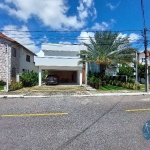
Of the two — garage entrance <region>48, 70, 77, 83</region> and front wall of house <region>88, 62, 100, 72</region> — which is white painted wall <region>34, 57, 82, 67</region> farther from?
garage entrance <region>48, 70, 77, 83</region>

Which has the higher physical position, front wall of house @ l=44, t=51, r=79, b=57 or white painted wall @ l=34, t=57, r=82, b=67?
front wall of house @ l=44, t=51, r=79, b=57

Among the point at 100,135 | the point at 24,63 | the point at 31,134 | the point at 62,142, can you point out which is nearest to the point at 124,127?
the point at 100,135

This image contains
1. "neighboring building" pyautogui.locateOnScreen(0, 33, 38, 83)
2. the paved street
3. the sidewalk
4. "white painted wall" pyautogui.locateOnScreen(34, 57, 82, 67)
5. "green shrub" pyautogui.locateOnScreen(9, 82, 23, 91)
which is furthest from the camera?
"white painted wall" pyautogui.locateOnScreen(34, 57, 82, 67)

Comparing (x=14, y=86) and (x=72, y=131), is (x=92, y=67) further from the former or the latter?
(x=72, y=131)

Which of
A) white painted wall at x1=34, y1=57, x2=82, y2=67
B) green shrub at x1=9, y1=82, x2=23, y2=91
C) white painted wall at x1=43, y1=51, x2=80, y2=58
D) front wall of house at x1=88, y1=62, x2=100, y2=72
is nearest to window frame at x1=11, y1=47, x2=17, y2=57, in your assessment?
white painted wall at x1=34, y1=57, x2=82, y2=67

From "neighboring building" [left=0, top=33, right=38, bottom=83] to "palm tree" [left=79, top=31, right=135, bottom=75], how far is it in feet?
32.8

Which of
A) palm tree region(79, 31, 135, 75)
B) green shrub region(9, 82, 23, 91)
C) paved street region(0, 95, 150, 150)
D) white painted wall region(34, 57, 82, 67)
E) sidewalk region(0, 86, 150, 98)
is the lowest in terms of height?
paved street region(0, 95, 150, 150)

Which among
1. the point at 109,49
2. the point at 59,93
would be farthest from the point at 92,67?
the point at 59,93

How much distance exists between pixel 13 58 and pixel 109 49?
13445mm

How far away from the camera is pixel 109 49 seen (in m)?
18.4

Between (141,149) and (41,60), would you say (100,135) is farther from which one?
(41,60)

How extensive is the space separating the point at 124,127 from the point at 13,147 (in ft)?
11.6

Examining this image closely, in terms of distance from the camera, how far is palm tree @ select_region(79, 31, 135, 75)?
1783cm

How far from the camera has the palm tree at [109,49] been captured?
58.5ft
